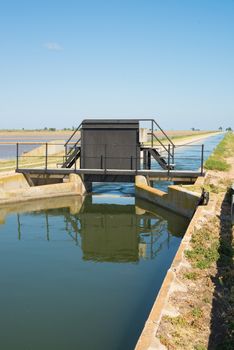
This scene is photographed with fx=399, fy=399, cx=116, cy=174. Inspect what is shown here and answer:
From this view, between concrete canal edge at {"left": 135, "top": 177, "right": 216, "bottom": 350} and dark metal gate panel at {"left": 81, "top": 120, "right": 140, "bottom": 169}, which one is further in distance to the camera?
dark metal gate panel at {"left": 81, "top": 120, "right": 140, "bottom": 169}

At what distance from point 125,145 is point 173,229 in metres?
6.92

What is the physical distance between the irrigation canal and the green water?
0.7 inches

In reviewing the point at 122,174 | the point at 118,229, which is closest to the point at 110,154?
the point at 122,174

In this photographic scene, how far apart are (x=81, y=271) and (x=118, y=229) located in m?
4.71

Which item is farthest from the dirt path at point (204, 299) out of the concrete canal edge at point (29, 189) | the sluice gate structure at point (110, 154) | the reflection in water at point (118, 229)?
the concrete canal edge at point (29, 189)

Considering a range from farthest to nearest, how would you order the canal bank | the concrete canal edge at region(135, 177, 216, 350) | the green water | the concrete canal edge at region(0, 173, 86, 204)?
the concrete canal edge at region(0, 173, 86, 204) < the green water < the canal bank < the concrete canal edge at region(135, 177, 216, 350)

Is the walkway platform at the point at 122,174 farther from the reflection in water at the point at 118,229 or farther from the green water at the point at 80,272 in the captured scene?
the green water at the point at 80,272

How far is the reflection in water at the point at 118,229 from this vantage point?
11.8 meters

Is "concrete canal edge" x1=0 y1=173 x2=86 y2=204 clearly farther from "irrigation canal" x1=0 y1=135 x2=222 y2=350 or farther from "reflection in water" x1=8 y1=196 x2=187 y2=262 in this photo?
"reflection in water" x1=8 y1=196 x2=187 y2=262

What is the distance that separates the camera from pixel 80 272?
9789 mm

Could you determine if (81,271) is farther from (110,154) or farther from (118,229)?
(110,154)

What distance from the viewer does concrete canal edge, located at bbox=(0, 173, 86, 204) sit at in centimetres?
1797

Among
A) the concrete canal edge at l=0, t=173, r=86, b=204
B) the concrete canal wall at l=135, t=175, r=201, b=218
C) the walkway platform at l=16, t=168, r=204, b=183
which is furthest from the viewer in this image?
the walkway platform at l=16, t=168, r=204, b=183

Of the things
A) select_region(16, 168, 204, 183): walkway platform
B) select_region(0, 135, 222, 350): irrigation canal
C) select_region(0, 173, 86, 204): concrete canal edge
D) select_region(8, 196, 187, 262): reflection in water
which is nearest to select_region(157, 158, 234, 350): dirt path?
select_region(0, 135, 222, 350): irrigation canal
